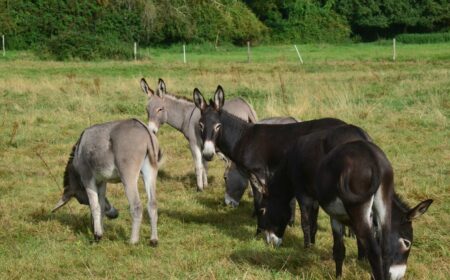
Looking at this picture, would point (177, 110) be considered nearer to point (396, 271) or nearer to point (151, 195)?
point (151, 195)

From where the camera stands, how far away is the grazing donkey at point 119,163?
284 inches

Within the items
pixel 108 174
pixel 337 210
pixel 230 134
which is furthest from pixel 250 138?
pixel 337 210

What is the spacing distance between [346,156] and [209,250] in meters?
2.52

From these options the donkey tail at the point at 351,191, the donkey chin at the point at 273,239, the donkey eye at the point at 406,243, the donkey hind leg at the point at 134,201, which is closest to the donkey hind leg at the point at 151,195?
the donkey hind leg at the point at 134,201

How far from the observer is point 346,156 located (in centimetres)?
530

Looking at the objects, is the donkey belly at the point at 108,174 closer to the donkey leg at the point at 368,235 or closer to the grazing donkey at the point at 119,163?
the grazing donkey at the point at 119,163

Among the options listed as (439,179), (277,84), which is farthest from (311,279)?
(277,84)

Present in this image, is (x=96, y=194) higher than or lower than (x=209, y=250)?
higher

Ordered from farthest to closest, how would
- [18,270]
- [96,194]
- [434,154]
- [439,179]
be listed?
1. [434,154]
2. [439,179]
3. [96,194]
4. [18,270]

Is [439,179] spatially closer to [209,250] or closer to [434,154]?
[434,154]

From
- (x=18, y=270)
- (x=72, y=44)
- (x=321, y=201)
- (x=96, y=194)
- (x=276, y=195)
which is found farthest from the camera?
(x=72, y=44)

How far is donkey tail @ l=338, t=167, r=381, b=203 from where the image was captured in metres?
5.08

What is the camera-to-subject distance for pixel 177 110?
1134 centimetres

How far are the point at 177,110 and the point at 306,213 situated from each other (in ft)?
17.2
